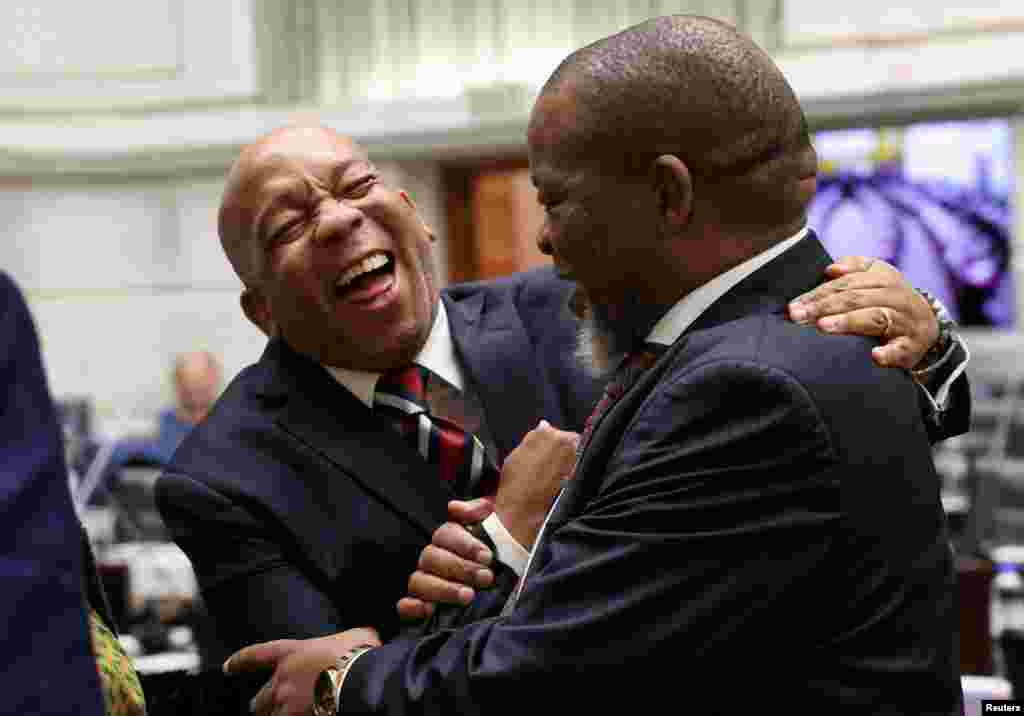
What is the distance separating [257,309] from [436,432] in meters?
0.39

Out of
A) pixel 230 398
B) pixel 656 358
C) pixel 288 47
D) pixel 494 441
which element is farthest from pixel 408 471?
pixel 288 47

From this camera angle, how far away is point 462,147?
1151 centimetres

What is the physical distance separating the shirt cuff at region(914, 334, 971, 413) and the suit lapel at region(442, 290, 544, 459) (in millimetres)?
708

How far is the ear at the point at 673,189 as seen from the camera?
166cm

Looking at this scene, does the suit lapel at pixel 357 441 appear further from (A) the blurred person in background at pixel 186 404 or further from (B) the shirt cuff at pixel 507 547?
(A) the blurred person in background at pixel 186 404

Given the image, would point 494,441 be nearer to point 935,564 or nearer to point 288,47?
point 935,564

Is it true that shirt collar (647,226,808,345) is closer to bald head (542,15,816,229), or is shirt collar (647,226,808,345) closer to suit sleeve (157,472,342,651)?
bald head (542,15,816,229)

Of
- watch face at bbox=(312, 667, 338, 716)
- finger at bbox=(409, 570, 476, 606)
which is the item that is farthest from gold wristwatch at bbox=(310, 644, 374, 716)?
finger at bbox=(409, 570, 476, 606)

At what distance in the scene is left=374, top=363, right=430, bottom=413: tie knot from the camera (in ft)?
7.75

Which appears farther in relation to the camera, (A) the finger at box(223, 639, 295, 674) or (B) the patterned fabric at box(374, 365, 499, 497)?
(B) the patterned fabric at box(374, 365, 499, 497)

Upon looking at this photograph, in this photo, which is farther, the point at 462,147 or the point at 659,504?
the point at 462,147

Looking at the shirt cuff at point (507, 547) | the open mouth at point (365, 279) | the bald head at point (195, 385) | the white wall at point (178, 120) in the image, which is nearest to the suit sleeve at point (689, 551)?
the shirt cuff at point (507, 547)

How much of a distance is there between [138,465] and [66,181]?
5.73 m

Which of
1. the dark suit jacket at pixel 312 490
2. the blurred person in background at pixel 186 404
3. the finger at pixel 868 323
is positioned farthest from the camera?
the blurred person in background at pixel 186 404
